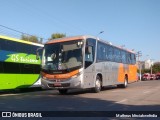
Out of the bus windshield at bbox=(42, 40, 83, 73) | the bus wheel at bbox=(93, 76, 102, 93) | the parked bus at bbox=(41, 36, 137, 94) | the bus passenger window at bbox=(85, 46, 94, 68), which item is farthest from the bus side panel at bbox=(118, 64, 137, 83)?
the bus windshield at bbox=(42, 40, 83, 73)

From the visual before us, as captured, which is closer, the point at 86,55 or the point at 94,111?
the point at 94,111

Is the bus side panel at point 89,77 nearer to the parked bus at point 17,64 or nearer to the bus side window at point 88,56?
the bus side window at point 88,56

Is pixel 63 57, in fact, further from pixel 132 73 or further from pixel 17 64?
pixel 132 73

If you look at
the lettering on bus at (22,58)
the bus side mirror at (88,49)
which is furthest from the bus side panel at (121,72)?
the bus side mirror at (88,49)

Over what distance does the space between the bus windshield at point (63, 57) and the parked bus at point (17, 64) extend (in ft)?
13.9

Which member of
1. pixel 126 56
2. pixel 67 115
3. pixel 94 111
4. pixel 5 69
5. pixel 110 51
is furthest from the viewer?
pixel 126 56

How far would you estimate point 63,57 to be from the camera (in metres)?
17.9

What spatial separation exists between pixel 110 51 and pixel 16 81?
7.02 meters

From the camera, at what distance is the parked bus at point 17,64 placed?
71.2ft

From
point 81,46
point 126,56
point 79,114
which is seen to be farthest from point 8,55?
point 79,114

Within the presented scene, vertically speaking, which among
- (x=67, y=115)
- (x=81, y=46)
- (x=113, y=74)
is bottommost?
(x=67, y=115)

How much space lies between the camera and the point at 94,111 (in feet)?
36.5

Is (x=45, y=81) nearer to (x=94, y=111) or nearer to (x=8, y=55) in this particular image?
(x=8, y=55)

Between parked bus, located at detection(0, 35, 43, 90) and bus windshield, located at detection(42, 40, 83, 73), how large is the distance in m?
4.24
